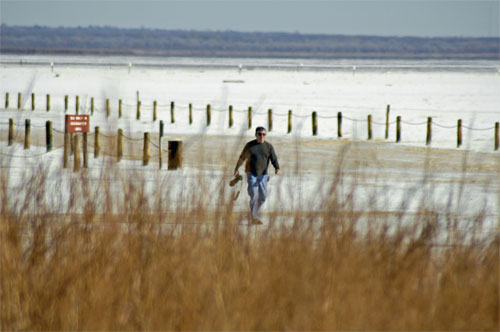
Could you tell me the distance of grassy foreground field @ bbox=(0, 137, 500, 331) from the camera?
5.02 m

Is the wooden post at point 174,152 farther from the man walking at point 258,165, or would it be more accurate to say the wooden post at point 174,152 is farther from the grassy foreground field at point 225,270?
the grassy foreground field at point 225,270

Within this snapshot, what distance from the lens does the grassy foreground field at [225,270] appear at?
16.5 ft

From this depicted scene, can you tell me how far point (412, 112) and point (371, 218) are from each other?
2944cm

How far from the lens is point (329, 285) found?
513 centimetres

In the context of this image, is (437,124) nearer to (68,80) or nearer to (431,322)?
(431,322)

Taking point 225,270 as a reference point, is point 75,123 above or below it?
above

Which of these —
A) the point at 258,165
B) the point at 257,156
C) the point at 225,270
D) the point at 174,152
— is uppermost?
the point at 174,152


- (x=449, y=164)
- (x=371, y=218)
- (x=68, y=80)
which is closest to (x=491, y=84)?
(x=68, y=80)

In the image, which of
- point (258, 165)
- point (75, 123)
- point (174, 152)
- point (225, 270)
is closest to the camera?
point (225, 270)

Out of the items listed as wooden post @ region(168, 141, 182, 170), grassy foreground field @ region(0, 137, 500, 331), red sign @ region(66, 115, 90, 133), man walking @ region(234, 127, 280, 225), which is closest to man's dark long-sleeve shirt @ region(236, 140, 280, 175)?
man walking @ region(234, 127, 280, 225)

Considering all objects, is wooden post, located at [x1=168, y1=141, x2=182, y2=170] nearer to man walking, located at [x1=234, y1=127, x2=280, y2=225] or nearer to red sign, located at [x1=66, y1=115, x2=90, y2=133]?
red sign, located at [x1=66, y1=115, x2=90, y2=133]

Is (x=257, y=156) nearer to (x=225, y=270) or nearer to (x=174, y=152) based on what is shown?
(x=225, y=270)

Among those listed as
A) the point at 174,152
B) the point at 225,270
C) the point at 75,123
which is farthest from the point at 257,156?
the point at 75,123

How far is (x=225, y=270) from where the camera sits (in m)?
5.38
